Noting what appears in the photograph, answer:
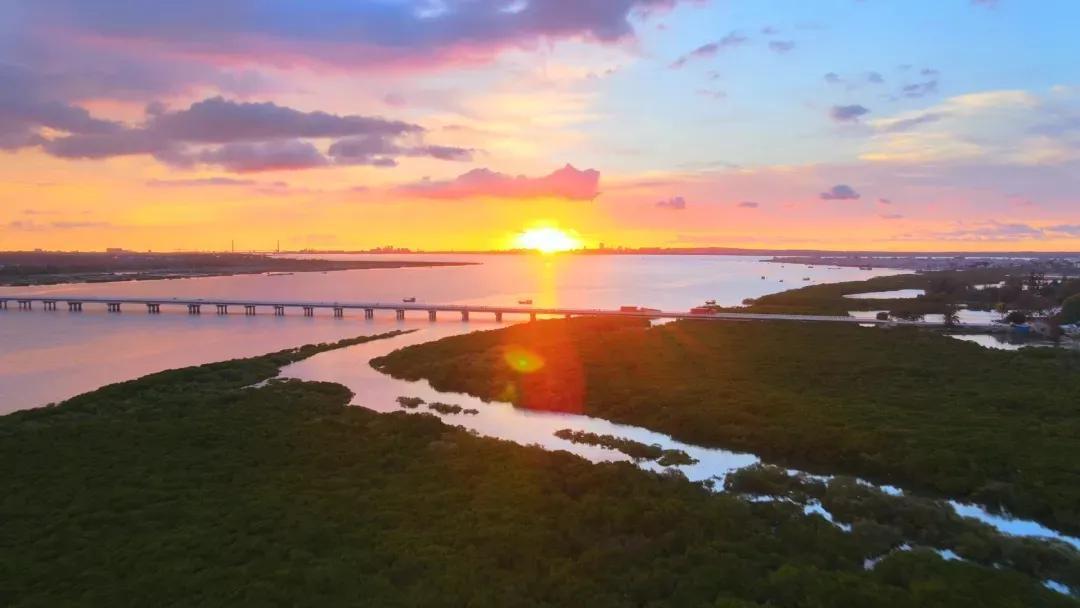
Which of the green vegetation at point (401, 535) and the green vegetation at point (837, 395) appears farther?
the green vegetation at point (837, 395)

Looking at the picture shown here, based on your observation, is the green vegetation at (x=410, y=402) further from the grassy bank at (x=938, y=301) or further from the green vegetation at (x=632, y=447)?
the grassy bank at (x=938, y=301)

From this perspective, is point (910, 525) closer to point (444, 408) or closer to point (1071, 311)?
point (444, 408)

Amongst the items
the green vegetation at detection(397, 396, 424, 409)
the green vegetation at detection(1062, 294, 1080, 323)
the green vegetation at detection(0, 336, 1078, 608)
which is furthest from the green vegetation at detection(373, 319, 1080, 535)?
the green vegetation at detection(1062, 294, 1080, 323)

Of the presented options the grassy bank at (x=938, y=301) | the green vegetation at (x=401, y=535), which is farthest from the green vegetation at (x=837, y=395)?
the grassy bank at (x=938, y=301)

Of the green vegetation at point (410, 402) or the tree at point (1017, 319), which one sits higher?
the tree at point (1017, 319)

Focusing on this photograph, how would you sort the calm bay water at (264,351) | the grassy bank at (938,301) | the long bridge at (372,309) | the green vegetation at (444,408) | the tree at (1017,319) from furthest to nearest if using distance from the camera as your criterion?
the grassy bank at (938,301) < the long bridge at (372,309) < the tree at (1017,319) < the green vegetation at (444,408) < the calm bay water at (264,351)

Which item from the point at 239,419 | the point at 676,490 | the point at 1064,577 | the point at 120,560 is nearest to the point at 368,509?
the point at 120,560

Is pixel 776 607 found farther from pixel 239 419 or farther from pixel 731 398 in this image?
pixel 239 419
